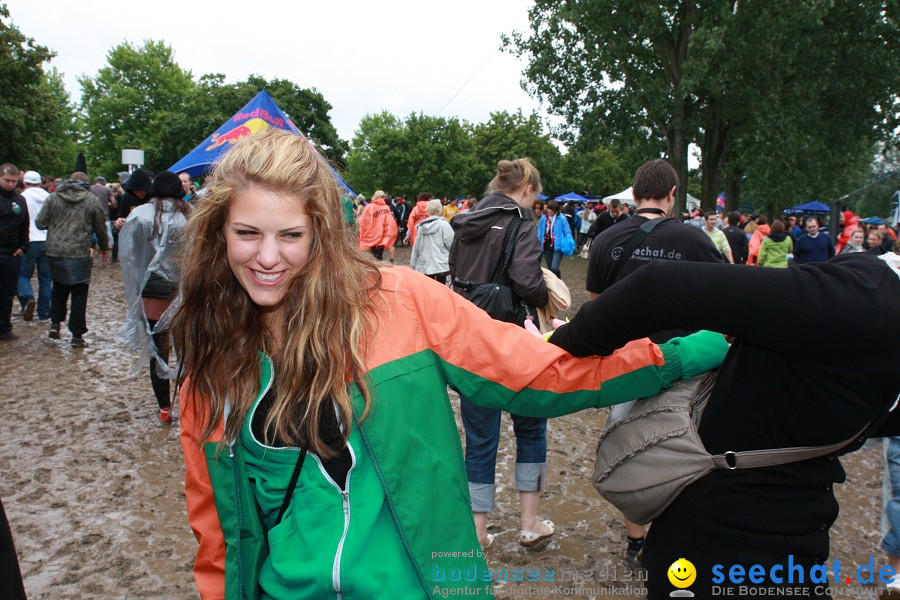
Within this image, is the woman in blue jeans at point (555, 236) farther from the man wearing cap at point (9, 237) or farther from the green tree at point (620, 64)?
the man wearing cap at point (9, 237)

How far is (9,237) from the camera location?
8656 mm

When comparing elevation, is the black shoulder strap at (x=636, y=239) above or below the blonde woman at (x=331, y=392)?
above

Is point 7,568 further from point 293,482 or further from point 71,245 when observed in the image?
point 71,245

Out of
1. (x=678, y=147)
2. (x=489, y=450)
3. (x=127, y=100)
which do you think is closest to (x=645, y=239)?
(x=489, y=450)

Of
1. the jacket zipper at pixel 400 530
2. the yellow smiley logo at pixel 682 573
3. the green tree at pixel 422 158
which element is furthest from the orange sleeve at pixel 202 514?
the green tree at pixel 422 158

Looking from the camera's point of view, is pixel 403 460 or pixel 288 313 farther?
pixel 288 313

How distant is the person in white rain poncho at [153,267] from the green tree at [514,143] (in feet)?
159

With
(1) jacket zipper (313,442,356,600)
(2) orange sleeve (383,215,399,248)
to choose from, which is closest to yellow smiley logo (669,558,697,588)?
(1) jacket zipper (313,442,356,600)

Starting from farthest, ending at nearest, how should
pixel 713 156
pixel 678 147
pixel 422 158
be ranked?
pixel 422 158, pixel 713 156, pixel 678 147

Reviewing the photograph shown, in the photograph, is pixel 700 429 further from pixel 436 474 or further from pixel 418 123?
pixel 418 123

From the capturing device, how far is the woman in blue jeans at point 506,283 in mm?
3824

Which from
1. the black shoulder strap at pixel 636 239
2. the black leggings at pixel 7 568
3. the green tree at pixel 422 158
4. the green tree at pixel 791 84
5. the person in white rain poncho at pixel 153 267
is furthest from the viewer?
the green tree at pixel 422 158

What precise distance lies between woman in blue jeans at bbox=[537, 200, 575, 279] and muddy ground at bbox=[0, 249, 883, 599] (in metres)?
8.62

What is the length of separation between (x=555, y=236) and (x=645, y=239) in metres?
11.4
